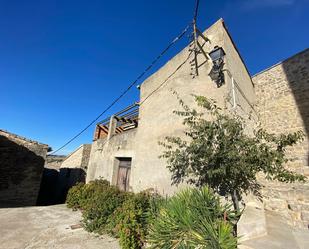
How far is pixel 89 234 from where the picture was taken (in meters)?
5.19

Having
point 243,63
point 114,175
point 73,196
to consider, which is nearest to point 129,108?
point 114,175

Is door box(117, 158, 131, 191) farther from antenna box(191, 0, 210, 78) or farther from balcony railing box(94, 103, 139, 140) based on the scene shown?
antenna box(191, 0, 210, 78)

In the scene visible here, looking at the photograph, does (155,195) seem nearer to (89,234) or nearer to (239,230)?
(89,234)

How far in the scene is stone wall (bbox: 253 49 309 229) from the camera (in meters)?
5.90

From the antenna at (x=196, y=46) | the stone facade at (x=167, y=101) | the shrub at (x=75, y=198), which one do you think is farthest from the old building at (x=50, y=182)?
the antenna at (x=196, y=46)

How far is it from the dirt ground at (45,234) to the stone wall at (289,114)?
5.52 metres

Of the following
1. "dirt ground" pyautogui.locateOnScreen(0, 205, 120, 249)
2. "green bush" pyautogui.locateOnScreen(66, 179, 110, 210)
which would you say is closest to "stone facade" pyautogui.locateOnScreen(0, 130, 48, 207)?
"green bush" pyautogui.locateOnScreen(66, 179, 110, 210)

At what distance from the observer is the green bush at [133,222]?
4066mm

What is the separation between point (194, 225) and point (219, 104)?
3.38 metres

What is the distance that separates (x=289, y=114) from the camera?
776 centimetres

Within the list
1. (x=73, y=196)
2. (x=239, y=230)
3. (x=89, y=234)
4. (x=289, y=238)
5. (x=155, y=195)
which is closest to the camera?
(x=239, y=230)

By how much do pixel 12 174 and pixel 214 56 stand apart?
36.1 feet

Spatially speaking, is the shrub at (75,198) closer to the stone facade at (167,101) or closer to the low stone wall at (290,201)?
the stone facade at (167,101)

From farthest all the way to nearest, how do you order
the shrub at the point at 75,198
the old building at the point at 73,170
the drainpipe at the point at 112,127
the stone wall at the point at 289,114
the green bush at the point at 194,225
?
the old building at the point at 73,170
the drainpipe at the point at 112,127
the shrub at the point at 75,198
the stone wall at the point at 289,114
the green bush at the point at 194,225
